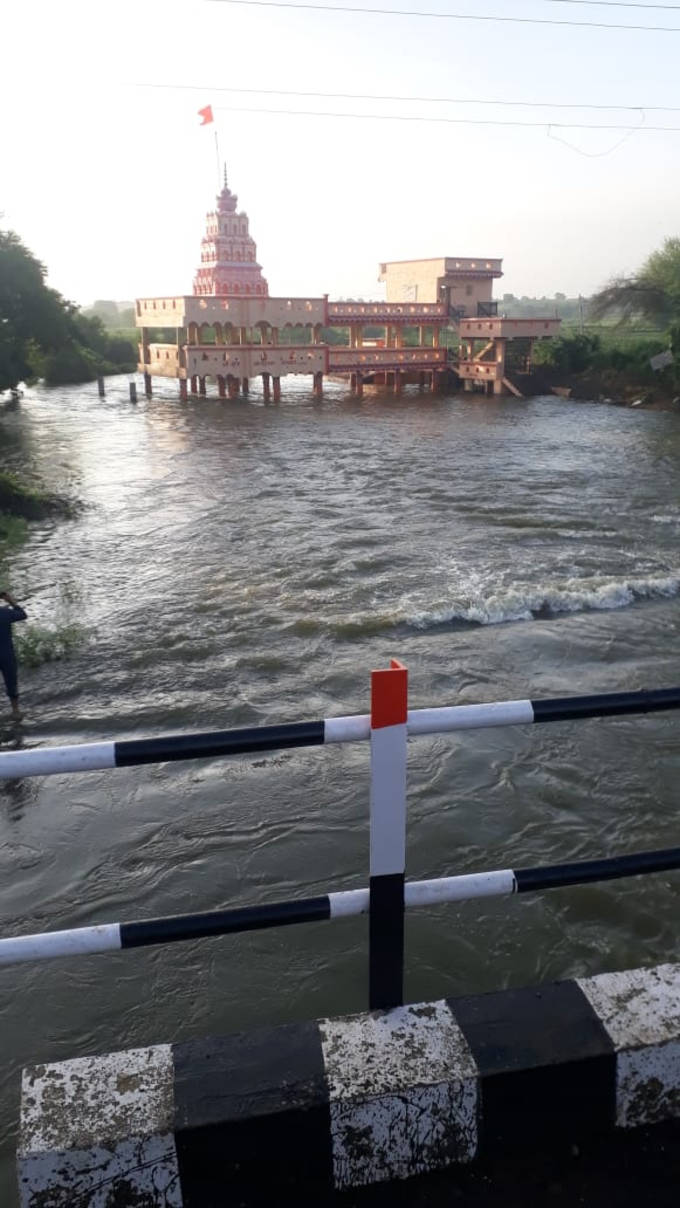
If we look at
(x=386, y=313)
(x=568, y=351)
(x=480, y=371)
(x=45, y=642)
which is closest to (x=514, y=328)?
(x=480, y=371)

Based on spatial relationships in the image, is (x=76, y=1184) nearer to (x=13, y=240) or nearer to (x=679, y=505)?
(x=679, y=505)

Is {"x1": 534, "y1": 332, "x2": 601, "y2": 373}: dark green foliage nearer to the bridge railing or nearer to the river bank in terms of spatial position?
the river bank

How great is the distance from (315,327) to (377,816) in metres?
35.6

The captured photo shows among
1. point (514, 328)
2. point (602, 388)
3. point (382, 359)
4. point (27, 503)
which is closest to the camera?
point (27, 503)

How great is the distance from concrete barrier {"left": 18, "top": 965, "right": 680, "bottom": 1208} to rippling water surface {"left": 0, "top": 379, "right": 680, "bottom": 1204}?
91cm

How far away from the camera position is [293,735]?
199 cm

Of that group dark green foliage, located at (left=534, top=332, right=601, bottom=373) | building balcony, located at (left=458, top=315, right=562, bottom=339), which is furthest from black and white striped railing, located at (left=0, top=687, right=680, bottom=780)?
dark green foliage, located at (left=534, top=332, right=601, bottom=373)

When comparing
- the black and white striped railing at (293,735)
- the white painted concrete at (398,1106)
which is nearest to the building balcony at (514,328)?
the black and white striped railing at (293,735)

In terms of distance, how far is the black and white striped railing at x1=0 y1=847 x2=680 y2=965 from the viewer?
6.36 ft

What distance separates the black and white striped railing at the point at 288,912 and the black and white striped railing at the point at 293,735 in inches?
14.1

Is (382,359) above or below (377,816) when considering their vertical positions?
above

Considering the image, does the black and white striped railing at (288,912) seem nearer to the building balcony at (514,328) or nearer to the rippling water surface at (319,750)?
the rippling water surface at (319,750)

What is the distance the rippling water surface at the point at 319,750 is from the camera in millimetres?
3738

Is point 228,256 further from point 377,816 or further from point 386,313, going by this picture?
point 377,816
